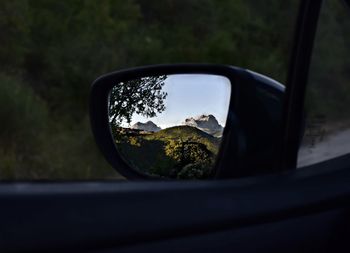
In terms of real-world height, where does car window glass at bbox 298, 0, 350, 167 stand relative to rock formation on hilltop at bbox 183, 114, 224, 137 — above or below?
above

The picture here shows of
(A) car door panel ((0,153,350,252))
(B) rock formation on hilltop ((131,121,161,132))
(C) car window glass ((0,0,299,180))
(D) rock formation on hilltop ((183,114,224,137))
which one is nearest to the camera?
(A) car door panel ((0,153,350,252))

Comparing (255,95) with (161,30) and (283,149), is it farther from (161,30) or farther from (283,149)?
(161,30)

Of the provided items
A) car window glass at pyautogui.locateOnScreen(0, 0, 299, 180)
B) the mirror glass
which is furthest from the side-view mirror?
car window glass at pyautogui.locateOnScreen(0, 0, 299, 180)

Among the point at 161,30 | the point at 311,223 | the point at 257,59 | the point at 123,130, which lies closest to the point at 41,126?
the point at 257,59

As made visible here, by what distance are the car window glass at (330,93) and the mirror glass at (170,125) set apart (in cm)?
18

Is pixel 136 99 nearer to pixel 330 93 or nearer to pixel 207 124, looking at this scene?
pixel 207 124

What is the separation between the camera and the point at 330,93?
4.65 feet

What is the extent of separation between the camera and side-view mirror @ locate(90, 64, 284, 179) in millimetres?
1427

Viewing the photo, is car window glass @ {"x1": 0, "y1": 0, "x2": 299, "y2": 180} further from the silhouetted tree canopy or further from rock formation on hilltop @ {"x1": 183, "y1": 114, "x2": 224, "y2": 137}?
rock formation on hilltop @ {"x1": 183, "y1": 114, "x2": 224, "y2": 137}

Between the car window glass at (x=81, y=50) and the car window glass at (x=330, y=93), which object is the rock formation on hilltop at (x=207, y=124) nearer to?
the car window glass at (x=330, y=93)

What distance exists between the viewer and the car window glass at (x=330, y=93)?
1411 mm

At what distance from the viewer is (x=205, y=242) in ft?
3.94

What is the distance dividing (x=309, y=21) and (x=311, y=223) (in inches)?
13.5

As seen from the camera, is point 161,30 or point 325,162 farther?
point 161,30
